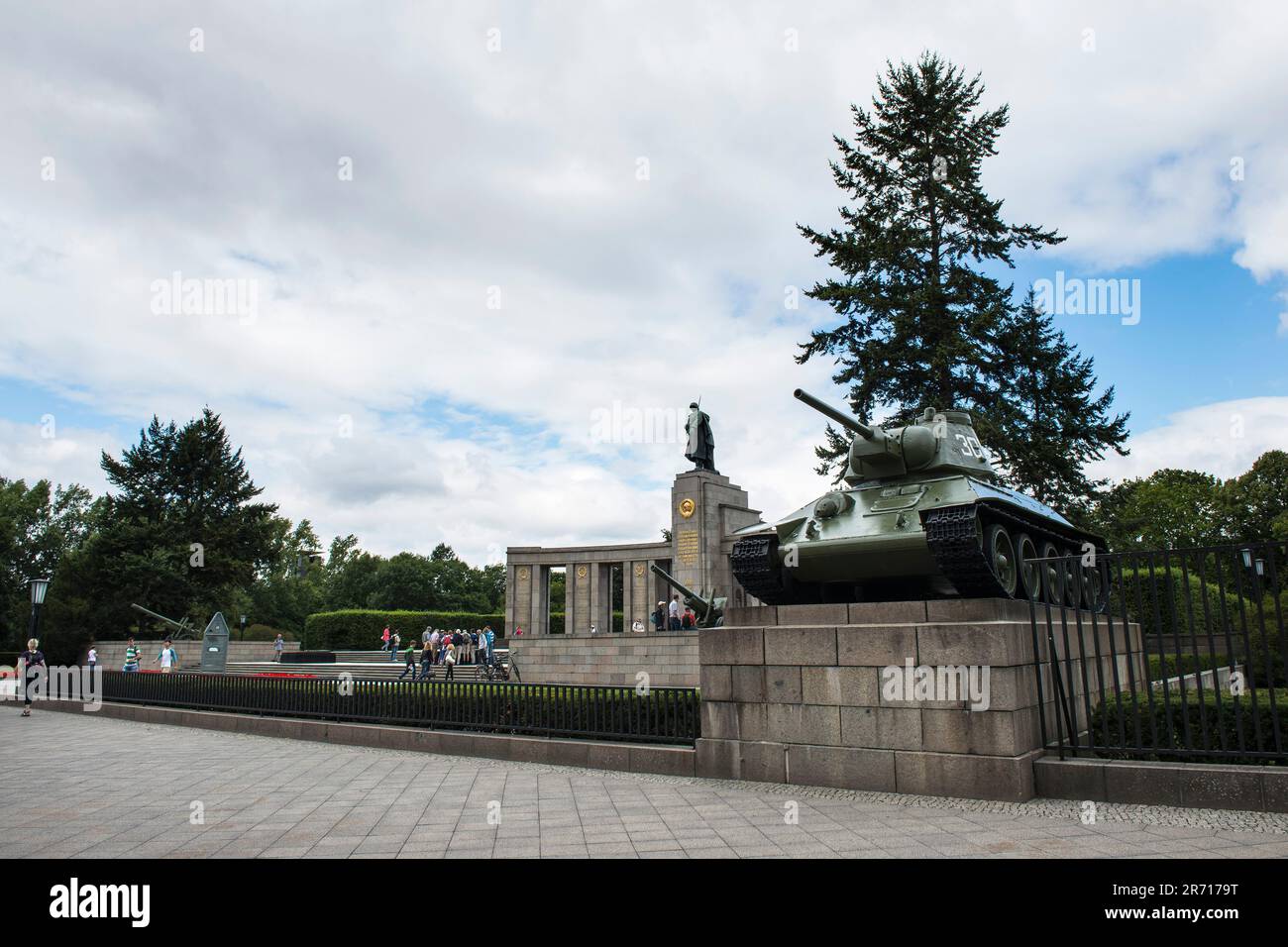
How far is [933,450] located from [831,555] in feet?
6.89

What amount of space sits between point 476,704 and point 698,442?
23643 mm

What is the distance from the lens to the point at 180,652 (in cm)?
3753

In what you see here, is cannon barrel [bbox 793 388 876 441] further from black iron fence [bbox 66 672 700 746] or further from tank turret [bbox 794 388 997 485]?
black iron fence [bbox 66 672 700 746]

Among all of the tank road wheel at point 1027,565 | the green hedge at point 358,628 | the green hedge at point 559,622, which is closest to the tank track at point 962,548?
the tank road wheel at point 1027,565

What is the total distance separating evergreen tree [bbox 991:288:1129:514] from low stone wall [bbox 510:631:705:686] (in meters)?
11.3

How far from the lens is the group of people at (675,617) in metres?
26.3

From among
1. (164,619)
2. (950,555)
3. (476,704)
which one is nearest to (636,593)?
(164,619)

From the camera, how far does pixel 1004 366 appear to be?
2812 centimetres

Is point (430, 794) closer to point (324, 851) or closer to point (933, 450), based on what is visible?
point (324, 851)

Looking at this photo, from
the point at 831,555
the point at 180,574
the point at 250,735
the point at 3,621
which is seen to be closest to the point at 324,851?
the point at 831,555

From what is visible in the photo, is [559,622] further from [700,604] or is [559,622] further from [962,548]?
[962,548]

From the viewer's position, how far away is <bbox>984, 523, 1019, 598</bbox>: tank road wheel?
988 centimetres

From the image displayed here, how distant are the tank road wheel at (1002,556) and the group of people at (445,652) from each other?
16797 mm

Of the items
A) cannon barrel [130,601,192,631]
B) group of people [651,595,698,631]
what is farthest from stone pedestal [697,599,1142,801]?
cannon barrel [130,601,192,631]
